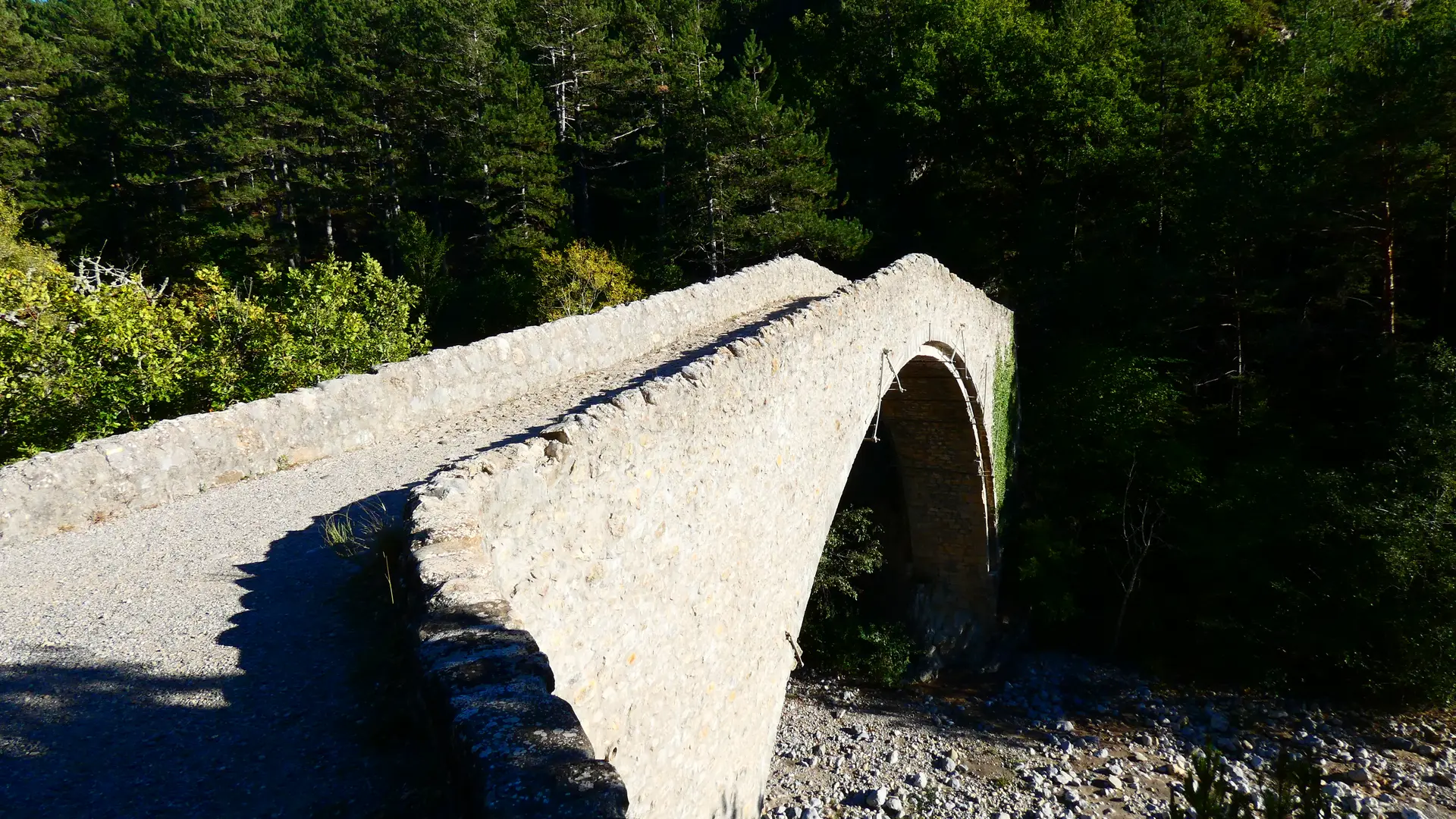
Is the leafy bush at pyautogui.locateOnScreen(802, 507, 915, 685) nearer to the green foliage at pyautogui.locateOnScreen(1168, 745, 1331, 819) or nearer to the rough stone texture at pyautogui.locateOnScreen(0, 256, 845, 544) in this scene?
the rough stone texture at pyautogui.locateOnScreen(0, 256, 845, 544)

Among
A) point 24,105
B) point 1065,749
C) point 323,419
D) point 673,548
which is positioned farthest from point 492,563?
point 24,105

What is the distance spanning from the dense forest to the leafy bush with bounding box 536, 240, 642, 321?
11.0 inches

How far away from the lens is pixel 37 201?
77.4 ft

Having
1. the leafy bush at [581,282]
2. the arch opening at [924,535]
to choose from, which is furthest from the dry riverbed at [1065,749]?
the leafy bush at [581,282]

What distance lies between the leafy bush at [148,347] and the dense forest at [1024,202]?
0.32 m

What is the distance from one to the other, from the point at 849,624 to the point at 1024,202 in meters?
11.6

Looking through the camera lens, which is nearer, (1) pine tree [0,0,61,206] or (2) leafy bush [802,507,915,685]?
(2) leafy bush [802,507,915,685]

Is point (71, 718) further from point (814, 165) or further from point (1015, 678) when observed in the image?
point (814, 165)

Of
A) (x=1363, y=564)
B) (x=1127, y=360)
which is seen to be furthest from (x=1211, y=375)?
(x=1363, y=564)

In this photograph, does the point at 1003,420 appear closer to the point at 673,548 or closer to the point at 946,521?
the point at 946,521

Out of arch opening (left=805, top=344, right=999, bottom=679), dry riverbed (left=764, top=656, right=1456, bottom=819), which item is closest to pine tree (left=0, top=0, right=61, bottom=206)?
arch opening (left=805, top=344, right=999, bottom=679)

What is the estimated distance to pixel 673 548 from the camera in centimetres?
534

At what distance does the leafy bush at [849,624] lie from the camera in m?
14.3

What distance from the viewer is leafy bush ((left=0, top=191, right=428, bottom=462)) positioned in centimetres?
1012
